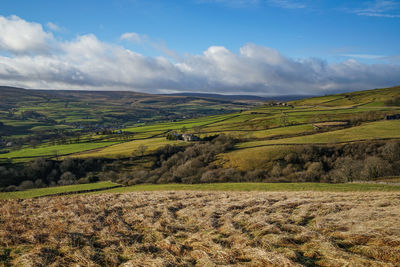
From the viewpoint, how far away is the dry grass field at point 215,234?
8.62m

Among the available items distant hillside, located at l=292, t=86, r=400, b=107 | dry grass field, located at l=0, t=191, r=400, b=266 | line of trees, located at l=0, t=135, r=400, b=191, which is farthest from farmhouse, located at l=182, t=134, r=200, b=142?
distant hillside, located at l=292, t=86, r=400, b=107

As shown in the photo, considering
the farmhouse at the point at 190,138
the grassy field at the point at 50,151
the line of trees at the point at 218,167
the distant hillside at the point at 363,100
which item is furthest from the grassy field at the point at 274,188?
the distant hillside at the point at 363,100

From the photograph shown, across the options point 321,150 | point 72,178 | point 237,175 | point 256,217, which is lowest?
point 72,178

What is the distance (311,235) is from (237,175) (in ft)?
129

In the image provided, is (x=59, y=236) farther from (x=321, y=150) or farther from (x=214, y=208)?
(x=321, y=150)

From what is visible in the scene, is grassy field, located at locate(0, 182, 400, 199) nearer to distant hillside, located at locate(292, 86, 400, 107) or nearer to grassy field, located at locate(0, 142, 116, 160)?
grassy field, located at locate(0, 142, 116, 160)

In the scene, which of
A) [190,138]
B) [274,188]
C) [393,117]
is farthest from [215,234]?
[393,117]

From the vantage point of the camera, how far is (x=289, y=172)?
48.8 m

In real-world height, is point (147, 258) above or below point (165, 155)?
above

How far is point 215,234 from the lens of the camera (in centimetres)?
1105

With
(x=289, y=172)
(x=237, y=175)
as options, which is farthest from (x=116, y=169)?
(x=289, y=172)

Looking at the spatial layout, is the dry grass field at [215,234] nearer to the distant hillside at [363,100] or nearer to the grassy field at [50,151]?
the grassy field at [50,151]

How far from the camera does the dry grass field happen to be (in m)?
8.62

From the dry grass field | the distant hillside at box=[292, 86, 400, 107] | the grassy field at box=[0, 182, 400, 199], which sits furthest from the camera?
the distant hillside at box=[292, 86, 400, 107]
